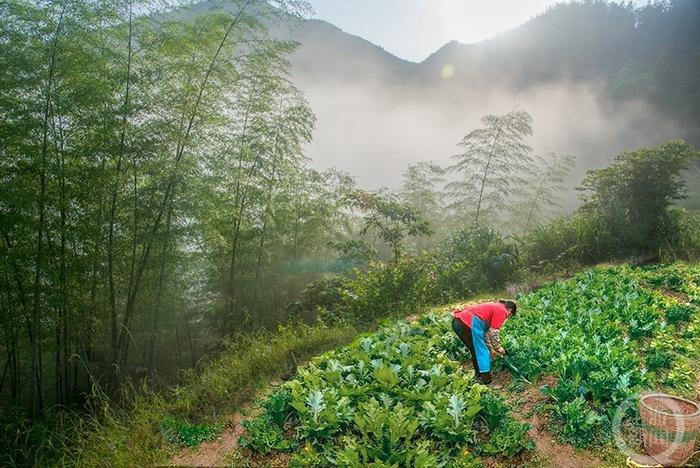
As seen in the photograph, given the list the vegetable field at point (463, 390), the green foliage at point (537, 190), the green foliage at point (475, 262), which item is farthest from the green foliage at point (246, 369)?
the green foliage at point (537, 190)

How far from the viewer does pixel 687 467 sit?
321 cm

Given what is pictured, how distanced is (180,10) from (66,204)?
414 centimetres

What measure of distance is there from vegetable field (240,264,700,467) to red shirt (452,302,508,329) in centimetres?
44

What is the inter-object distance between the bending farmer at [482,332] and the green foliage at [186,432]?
2846 millimetres

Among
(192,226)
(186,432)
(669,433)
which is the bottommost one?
(186,432)

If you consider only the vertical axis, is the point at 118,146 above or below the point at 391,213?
above

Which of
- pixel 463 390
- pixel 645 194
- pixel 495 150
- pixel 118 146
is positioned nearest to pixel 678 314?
pixel 463 390

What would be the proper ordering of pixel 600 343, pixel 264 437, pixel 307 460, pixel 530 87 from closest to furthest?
1. pixel 307 460
2. pixel 264 437
3. pixel 600 343
4. pixel 530 87

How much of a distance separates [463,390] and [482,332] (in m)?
0.89

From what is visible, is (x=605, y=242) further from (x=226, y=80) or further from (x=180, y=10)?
(x=180, y=10)

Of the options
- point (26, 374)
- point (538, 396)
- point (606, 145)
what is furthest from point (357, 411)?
point (606, 145)

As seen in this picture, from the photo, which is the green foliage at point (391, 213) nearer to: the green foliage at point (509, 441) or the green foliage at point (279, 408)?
the green foliage at point (279, 408)

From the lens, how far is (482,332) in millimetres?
5102

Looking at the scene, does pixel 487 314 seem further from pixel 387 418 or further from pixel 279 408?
pixel 279 408
